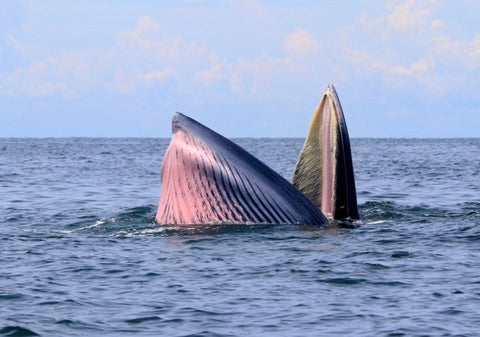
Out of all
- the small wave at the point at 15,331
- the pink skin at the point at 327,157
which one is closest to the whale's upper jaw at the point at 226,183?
the pink skin at the point at 327,157

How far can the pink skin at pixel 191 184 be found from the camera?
47.5 ft

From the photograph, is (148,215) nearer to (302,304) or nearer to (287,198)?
(287,198)

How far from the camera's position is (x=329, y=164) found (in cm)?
1425

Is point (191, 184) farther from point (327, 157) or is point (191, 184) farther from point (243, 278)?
point (243, 278)

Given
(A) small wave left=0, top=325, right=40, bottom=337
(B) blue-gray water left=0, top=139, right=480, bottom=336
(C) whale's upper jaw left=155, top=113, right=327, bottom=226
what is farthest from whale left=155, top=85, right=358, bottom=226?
(A) small wave left=0, top=325, right=40, bottom=337

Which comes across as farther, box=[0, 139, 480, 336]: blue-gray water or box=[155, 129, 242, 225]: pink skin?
box=[155, 129, 242, 225]: pink skin

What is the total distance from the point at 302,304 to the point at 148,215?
9.87 m

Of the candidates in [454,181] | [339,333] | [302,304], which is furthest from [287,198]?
[454,181]

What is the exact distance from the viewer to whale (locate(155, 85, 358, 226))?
1435 cm

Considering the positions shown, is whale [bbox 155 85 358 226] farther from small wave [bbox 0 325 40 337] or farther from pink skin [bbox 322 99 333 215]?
small wave [bbox 0 325 40 337]

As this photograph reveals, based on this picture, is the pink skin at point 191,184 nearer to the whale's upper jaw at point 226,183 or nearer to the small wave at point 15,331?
the whale's upper jaw at point 226,183

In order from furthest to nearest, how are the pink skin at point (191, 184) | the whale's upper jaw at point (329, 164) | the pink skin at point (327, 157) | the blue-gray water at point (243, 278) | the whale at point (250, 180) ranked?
the pink skin at point (191, 184) → the whale at point (250, 180) → the pink skin at point (327, 157) → the whale's upper jaw at point (329, 164) → the blue-gray water at point (243, 278)

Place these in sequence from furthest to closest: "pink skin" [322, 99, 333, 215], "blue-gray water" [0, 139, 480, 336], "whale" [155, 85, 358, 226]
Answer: "whale" [155, 85, 358, 226], "pink skin" [322, 99, 333, 215], "blue-gray water" [0, 139, 480, 336]

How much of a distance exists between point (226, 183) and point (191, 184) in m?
0.57
